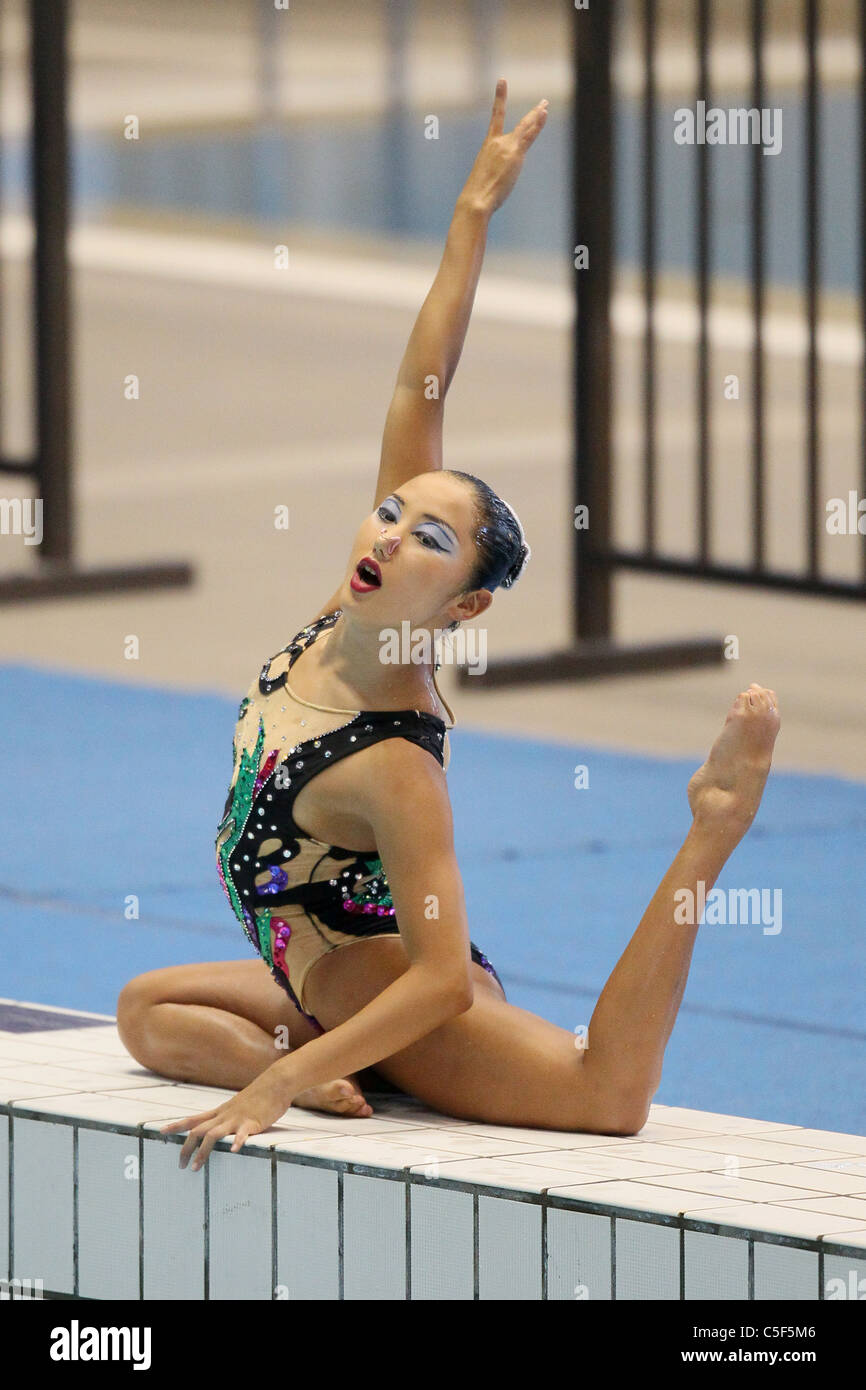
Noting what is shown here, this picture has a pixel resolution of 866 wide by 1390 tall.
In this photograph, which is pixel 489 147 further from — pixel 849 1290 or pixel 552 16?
pixel 552 16

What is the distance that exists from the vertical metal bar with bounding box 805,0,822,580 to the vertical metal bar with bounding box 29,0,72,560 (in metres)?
3.23

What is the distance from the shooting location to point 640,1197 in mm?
3242

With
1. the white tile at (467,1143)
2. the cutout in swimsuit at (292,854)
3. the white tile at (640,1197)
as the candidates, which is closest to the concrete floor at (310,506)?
the cutout in swimsuit at (292,854)

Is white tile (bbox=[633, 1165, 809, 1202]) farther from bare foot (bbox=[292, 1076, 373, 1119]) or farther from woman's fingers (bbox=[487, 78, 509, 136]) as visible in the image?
woman's fingers (bbox=[487, 78, 509, 136])

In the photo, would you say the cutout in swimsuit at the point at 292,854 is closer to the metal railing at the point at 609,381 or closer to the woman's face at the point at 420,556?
the woman's face at the point at 420,556

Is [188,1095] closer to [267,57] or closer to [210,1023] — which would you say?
[210,1023]

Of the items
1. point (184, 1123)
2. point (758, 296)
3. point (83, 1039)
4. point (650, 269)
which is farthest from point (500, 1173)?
point (650, 269)

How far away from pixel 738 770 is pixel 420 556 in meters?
0.50

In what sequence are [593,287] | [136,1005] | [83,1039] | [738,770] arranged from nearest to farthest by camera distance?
[738,770] → [136,1005] → [83,1039] → [593,287]

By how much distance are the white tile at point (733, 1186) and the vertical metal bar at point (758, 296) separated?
5.07m

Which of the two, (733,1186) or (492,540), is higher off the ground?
(492,540)

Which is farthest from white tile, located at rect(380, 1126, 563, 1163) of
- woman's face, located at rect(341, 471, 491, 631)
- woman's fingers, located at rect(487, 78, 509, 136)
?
woman's fingers, located at rect(487, 78, 509, 136)

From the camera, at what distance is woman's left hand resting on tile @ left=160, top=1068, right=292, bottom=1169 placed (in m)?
3.48
